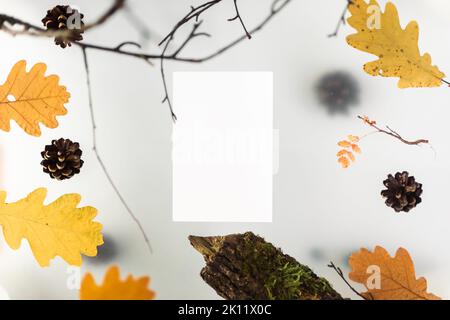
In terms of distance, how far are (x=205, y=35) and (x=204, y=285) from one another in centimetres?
54

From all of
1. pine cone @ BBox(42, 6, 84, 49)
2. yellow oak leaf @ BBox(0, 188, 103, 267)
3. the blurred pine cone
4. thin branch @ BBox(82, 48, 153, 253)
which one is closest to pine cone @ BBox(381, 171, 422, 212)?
the blurred pine cone

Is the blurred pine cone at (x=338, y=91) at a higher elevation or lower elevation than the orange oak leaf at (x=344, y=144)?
higher

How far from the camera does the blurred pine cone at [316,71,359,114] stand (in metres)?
0.89

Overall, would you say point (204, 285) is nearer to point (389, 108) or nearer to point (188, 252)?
point (188, 252)

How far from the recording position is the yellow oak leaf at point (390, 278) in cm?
88

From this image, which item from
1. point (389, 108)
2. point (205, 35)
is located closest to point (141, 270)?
point (205, 35)

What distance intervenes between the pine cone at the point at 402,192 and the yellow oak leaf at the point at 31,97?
728mm

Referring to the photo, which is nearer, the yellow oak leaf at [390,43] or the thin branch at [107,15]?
the thin branch at [107,15]

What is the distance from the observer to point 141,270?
91 centimetres

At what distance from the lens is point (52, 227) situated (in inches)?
35.2

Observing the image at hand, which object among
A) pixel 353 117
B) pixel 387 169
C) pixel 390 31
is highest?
pixel 390 31

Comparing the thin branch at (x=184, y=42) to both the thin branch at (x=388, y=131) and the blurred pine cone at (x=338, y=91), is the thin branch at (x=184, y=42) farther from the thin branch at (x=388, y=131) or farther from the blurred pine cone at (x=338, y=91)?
the thin branch at (x=388, y=131)

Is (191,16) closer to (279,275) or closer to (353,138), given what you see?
(353,138)

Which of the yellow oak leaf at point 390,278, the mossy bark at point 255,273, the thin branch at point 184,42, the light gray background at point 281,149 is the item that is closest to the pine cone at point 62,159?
the light gray background at point 281,149
